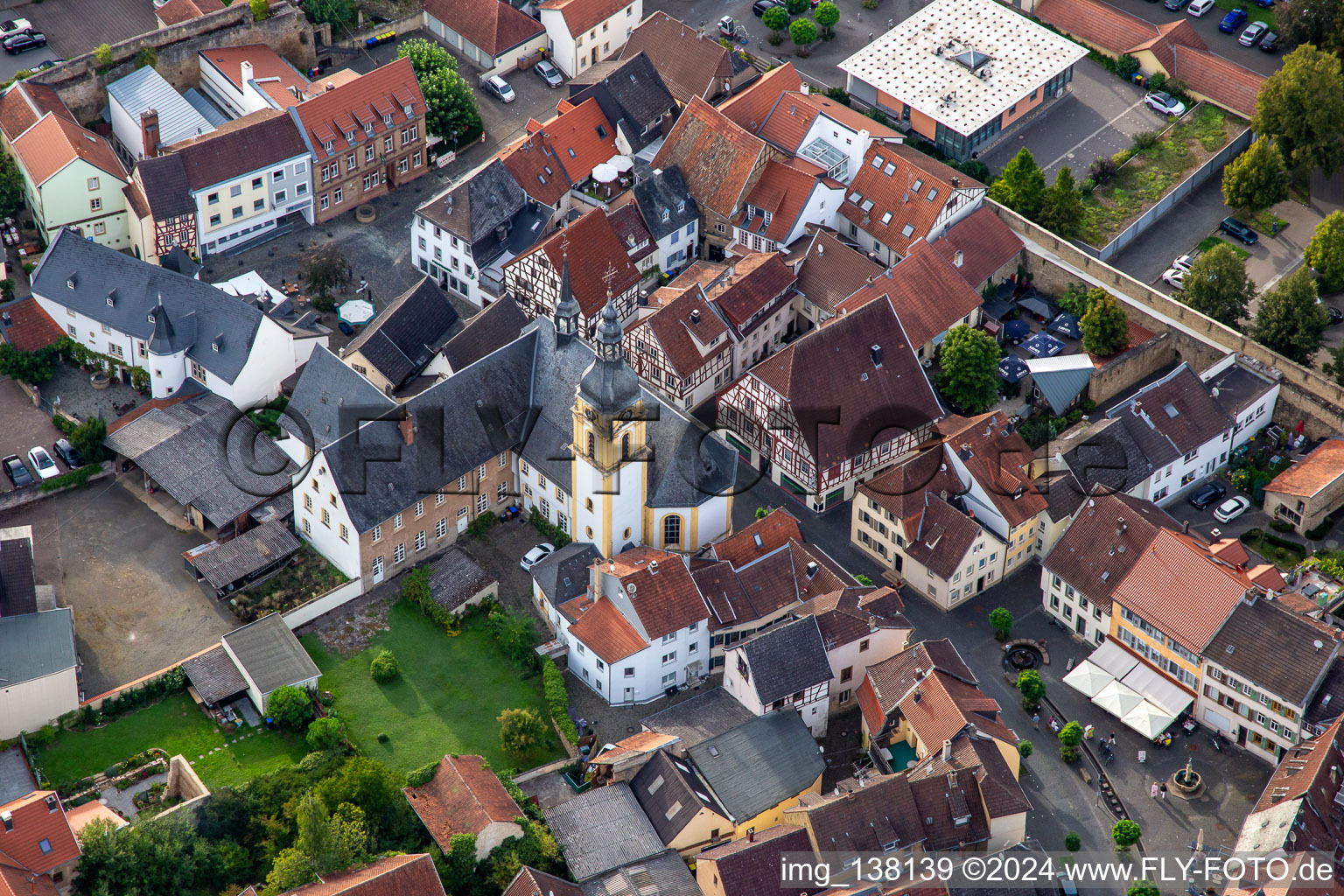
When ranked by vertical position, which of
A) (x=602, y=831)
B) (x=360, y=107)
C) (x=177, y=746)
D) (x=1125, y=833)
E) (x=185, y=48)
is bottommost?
(x=1125, y=833)

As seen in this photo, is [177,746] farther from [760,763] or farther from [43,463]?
[760,763]

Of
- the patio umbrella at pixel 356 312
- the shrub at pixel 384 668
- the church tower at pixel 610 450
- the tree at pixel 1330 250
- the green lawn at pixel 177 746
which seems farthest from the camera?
the tree at pixel 1330 250

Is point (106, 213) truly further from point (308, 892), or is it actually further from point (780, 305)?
point (308, 892)

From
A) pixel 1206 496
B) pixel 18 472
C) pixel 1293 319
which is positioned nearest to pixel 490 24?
pixel 18 472

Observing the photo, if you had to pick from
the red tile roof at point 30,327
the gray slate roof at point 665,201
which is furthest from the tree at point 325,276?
the gray slate roof at point 665,201

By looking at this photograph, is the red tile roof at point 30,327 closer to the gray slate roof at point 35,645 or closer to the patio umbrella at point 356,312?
the patio umbrella at point 356,312

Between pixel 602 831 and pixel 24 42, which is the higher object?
pixel 24 42

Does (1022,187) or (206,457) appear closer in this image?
(206,457)
